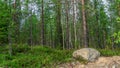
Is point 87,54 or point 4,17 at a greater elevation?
point 4,17

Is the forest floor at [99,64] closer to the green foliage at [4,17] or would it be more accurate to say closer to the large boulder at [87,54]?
the large boulder at [87,54]

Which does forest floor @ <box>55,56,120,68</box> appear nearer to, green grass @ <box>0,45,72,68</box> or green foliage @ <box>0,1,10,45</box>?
green grass @ <box>0,45,72,68</box>

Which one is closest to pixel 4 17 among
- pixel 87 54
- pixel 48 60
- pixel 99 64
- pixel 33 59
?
pixel 33 59

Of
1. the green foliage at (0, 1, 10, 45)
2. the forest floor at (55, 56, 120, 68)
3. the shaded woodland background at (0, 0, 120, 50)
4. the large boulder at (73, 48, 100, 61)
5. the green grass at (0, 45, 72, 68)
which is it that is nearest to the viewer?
the green grass at (0, 45, 72, 68)

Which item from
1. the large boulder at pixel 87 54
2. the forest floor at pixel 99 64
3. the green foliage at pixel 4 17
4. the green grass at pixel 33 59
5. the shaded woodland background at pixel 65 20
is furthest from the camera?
the shaded woodland background at pixel 65 20

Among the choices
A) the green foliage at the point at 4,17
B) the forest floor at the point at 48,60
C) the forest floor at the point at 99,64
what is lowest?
the forest floor at the point at 99,64

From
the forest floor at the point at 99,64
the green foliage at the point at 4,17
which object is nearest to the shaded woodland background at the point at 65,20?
the green foliage at the point at 4,17

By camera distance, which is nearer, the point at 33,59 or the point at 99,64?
the point at 99,64

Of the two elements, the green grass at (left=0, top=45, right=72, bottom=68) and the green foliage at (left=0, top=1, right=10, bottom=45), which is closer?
the green grass at (left=0, top=45, right=72, bottom=68)

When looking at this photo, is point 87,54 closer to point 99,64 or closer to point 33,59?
point 99,64

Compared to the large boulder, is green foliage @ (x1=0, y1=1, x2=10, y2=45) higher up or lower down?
higher up

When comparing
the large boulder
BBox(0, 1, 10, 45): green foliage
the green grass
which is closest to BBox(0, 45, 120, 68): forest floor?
the green grass

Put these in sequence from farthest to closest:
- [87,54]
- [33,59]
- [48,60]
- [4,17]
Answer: [4,17] < [87,54] < [33,59] < [48,60]

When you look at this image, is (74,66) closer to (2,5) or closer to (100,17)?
(2,5)
